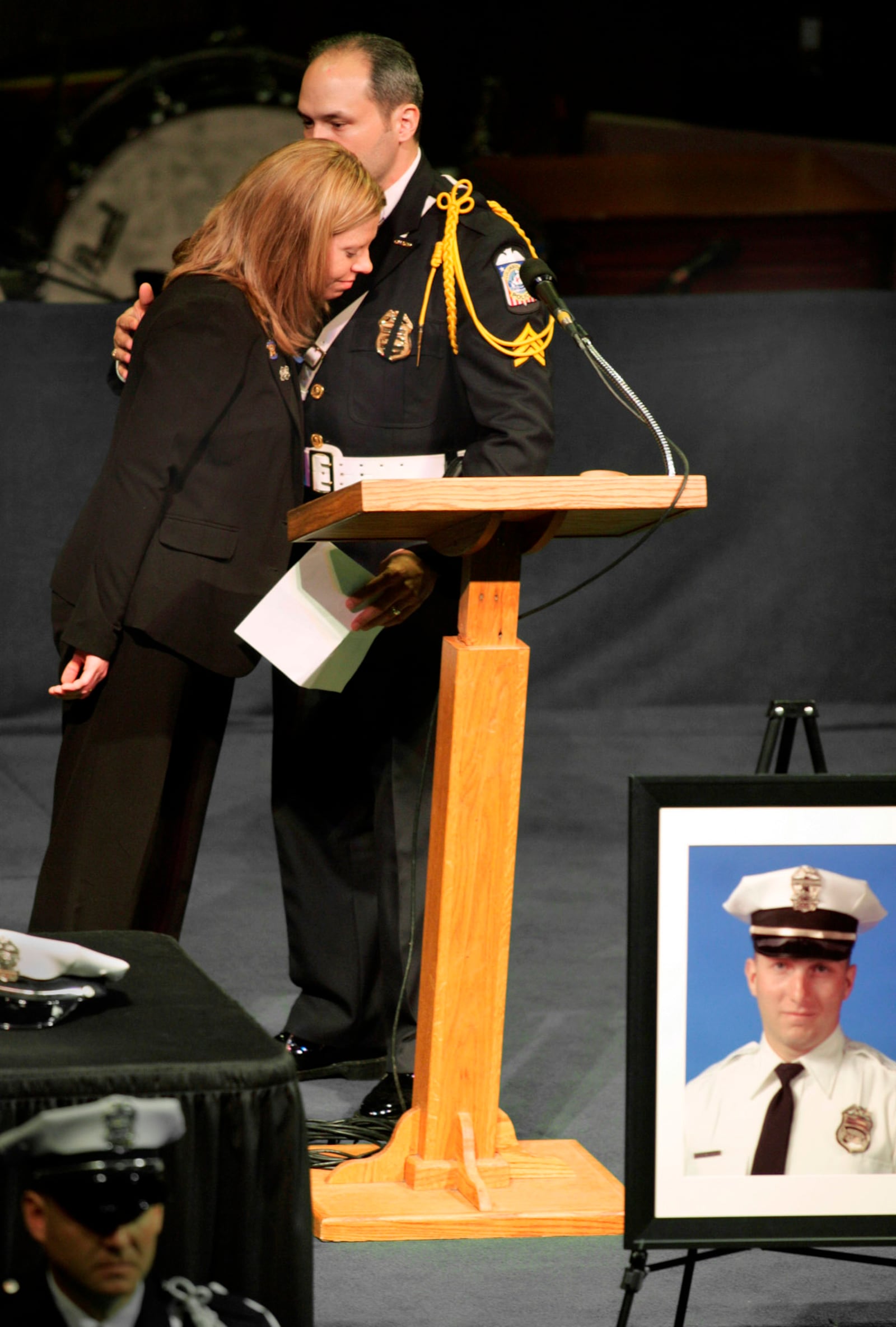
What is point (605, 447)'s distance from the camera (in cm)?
480

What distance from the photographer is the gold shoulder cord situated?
219 cm

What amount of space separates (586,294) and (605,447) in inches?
60.9

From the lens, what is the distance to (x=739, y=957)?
1483mm

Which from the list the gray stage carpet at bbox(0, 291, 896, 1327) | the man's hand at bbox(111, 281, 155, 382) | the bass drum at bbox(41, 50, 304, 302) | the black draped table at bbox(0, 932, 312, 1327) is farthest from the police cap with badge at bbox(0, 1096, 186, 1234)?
the bass drum at bbox(41, 50, 304, 302)

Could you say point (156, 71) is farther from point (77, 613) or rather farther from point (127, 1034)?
point (127, 1034)

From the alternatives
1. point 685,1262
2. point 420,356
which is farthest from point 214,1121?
point 420,356

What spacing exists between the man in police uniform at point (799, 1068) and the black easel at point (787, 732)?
0.54 ft

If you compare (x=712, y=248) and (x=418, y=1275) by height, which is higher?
(x=712, y=248)

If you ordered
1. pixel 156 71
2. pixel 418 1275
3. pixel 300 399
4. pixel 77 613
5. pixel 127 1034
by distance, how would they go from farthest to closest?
1. pixel 156 71
2. pixel 300 399
3. pixel 77 613
4. pixel 418 1275
5. pixel 127 1034

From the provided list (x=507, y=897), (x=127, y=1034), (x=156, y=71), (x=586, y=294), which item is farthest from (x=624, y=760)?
(x=156, y=71)

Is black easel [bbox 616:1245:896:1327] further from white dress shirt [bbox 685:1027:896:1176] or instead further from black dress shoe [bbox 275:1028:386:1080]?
black dress shoe [bbox 275:1028:386:1080]

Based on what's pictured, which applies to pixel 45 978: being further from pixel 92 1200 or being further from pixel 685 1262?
pixel 685 1262

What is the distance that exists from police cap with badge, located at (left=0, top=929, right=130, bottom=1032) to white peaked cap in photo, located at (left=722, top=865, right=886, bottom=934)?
549 millimetres

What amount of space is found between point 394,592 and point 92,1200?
3.20 ft
